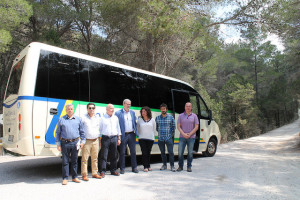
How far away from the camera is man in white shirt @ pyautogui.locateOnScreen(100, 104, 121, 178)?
589cm

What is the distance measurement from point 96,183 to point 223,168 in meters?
3.62

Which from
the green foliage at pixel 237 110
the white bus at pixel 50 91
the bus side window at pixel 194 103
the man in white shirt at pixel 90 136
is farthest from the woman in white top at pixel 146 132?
the green foliage at pixel 237 110

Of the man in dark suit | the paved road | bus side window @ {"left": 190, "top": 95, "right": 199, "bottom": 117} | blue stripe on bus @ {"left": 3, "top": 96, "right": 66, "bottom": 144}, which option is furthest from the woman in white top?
bus side window @ {"left": 190, "top": 95, "right": 199, "bottom": 117}

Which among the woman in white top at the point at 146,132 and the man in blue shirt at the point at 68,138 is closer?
the man in blue shirt at the point at 68,138

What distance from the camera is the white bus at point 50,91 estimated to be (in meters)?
5.25

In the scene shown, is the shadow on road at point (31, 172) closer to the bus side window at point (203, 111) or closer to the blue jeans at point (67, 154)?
the blue jeans at point (67, 154)

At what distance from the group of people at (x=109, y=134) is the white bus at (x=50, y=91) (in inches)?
16.8

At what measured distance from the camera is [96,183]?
5316mm

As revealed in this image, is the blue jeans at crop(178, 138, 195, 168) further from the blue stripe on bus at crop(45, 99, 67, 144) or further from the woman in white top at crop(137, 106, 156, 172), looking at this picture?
the blue stripe on bus at crop(45, 99, 67, 144)

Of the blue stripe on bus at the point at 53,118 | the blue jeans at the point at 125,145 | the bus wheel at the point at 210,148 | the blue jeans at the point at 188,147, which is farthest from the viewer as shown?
the bus wheel at the point at 210,148

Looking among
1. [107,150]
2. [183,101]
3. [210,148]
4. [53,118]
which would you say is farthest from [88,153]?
[210,148]

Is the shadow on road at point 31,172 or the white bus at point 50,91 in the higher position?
the white bus at point 50,91

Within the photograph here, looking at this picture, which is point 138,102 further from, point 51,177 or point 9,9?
point 9,9

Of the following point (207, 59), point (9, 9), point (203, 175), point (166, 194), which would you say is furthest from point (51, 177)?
point (207, 59)
